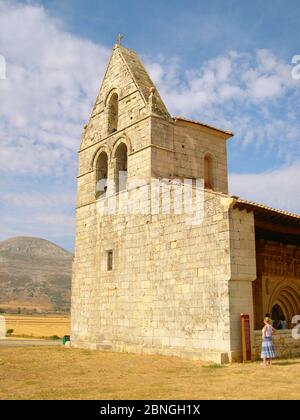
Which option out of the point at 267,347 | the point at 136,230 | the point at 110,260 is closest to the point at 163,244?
the point at 136,230

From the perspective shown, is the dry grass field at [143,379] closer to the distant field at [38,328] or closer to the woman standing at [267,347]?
the woman standing at [267,347]

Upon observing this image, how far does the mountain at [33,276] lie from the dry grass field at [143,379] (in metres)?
73.6

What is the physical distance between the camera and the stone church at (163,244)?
11.8 metres

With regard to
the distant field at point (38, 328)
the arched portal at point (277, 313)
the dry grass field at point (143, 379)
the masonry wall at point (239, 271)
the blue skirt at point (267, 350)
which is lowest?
the distant field at point (38, 328)

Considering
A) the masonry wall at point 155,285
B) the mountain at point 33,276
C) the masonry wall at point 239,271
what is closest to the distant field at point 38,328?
the masonry wall at point 155,285

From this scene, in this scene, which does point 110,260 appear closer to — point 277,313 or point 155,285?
point 155,285

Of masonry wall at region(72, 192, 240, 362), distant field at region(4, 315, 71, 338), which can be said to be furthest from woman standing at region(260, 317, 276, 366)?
distant field at region(4, 315, 71, 338)

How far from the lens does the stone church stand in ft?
38.6

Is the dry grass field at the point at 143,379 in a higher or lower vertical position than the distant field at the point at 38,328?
higher

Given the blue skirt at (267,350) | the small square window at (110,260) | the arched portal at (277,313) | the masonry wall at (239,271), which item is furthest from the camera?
the small square window at (110,260)

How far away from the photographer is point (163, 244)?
45.1ft

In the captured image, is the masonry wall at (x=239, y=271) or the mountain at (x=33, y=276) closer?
the masonry wall at (x=239, y=271)

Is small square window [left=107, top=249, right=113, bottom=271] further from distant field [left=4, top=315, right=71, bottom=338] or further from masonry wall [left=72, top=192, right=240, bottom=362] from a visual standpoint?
distant field [left=4, top=315, right=71, bottom=338]

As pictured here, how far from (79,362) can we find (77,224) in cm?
729
